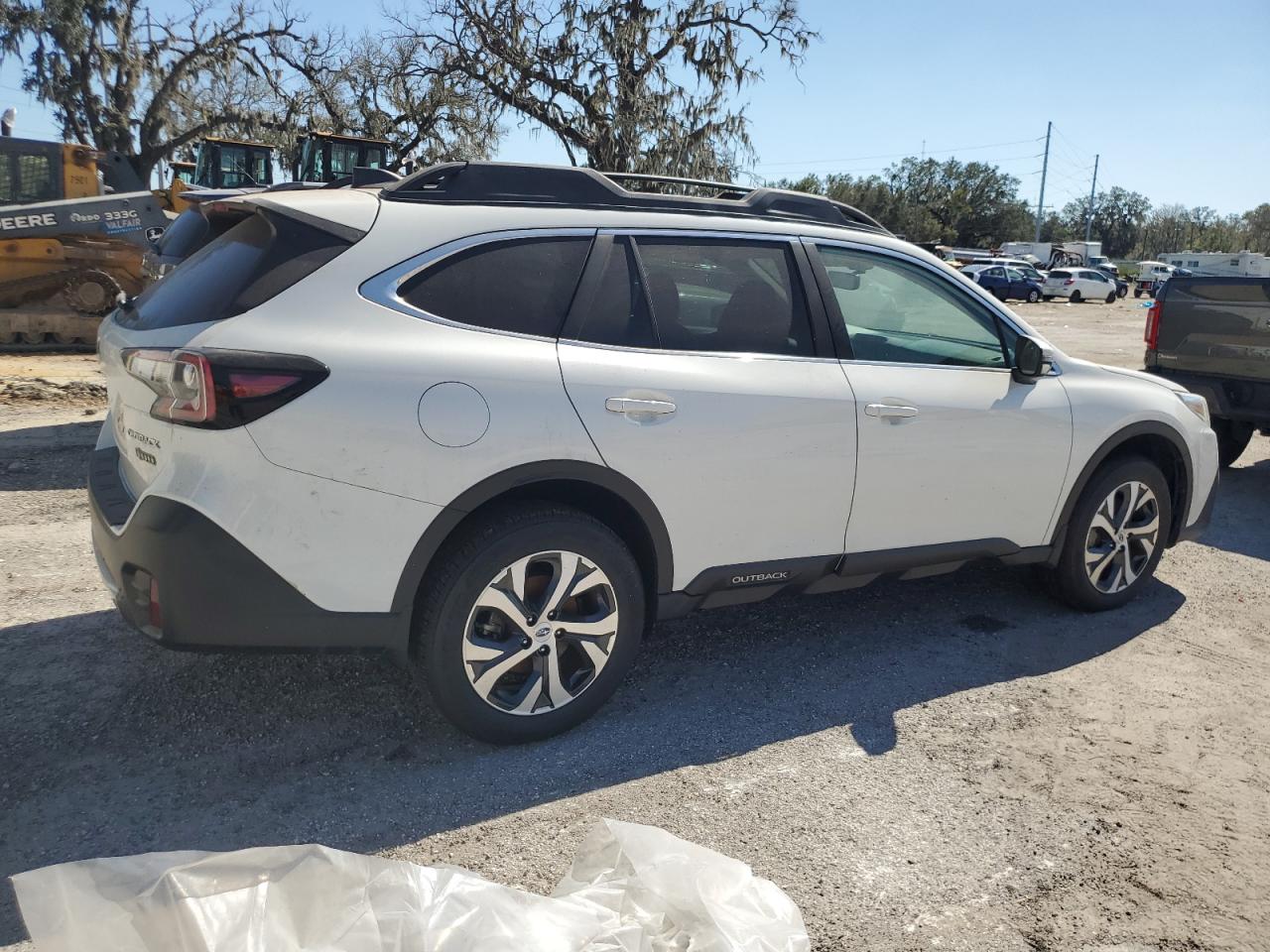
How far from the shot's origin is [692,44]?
84.2 feet

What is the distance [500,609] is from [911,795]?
1452 mm

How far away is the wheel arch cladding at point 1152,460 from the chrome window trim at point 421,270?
2662 millimetres

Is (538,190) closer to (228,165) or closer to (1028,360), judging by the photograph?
(1028,360)

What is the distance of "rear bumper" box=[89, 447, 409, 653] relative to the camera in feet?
9.44

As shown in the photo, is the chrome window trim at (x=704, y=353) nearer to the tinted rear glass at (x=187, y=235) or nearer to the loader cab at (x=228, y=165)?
the tinted rear glass at (x=187, y=235)

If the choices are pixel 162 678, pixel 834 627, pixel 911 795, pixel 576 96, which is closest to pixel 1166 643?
pixel 834 627

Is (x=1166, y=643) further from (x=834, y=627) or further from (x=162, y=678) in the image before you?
(x=162, y=678)

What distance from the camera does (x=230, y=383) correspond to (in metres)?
2.83

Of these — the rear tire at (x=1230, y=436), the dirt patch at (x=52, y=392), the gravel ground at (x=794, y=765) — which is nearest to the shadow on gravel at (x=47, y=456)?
the dirt patch at (x=52, y=392)

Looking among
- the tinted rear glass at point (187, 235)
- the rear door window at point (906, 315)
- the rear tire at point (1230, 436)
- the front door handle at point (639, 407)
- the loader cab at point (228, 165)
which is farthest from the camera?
the loader cab at point (228, 165)

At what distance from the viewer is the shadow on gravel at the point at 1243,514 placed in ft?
21.3

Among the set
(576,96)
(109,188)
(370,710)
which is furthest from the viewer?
(576,96)

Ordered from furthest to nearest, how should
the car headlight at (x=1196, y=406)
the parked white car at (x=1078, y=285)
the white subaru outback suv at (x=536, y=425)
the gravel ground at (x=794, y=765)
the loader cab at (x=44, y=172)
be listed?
the parked white car at (x=1078, y=285)
the loader cab at (x=44, y=172)
the car headlight at (x=1196, y=406)
the white subaru outback suv at (x=536, y=425)
the gravel ground at (x=794, y=765)

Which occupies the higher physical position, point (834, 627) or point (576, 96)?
point (576, 96)
